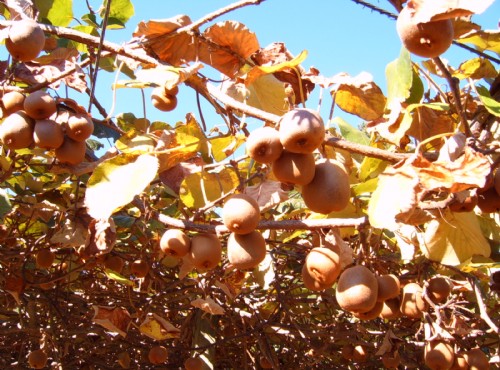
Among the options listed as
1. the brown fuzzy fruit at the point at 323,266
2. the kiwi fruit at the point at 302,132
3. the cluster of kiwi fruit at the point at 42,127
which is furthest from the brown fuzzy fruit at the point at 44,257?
the kiwi fruit at the point at 302,132

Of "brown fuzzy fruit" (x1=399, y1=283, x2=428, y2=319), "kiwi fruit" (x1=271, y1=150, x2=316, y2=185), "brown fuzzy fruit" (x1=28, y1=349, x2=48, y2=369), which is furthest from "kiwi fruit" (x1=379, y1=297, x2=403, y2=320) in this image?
"brown fuzzy fruit" (x1=28, y1=349, x2=48, y2=369)

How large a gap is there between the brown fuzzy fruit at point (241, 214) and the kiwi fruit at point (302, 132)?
150mm

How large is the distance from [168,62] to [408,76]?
665mm

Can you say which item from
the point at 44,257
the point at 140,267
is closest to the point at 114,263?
the point at 140,267

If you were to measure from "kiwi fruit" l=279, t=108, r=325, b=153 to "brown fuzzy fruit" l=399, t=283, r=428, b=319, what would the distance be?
65 cm

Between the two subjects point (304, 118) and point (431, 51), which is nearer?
point (431, 51)

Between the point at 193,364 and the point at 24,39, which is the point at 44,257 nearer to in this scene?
the point at 193,364

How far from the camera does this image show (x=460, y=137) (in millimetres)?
1036

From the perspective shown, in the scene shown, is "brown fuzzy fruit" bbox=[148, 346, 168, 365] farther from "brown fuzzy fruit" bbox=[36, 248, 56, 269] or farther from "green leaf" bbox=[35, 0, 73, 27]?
"green leaf" bbox=[35, 0, 73, 27]

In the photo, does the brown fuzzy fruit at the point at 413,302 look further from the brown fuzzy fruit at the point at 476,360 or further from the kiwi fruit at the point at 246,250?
the kiwi fruit at the point at 246,250

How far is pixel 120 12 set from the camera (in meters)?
2.08

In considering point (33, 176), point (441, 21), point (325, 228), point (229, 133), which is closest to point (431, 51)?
point (441, 21)

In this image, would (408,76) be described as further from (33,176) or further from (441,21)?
(33,176)

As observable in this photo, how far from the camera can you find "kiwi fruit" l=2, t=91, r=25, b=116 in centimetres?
137
